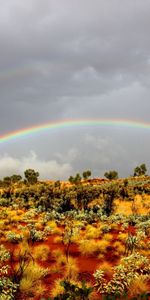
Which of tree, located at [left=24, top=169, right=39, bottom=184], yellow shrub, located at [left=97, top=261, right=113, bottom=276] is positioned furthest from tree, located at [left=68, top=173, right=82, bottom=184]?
yellow shrub, located at [left=97, top=261, right=113, bottom=276]

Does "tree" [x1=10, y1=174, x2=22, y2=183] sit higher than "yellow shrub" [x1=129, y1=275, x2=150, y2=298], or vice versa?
"tree" [x1=10, y1=174, x2=22, y2=183]

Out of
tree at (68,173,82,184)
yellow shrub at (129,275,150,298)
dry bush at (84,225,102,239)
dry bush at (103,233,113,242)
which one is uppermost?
tree at (68,173,82,184)

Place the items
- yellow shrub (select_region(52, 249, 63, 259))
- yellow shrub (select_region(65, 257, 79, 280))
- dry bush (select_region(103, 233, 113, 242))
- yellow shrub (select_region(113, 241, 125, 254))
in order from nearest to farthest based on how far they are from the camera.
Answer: yellow shrub (select_region(65, 257, 79, 280)), yellow shrub (select_region(52, 249, 63, 259)), yellow shrub (select_region(113, 241, 125, 254)), dry bush (select_region(103, 233, 113, 242))

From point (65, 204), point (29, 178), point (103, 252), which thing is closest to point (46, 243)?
point (103, 252)

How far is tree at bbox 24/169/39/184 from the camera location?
75406 millimetres

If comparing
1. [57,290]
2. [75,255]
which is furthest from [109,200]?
[57,290]

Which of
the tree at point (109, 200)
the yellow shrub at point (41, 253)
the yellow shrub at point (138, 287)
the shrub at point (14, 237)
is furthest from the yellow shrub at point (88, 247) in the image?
the tree at point (109, 200)

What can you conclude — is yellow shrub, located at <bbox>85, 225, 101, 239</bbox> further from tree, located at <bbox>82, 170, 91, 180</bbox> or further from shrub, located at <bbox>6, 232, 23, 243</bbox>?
tree, located at <bbox>82, 170, 91, 180</bbox>

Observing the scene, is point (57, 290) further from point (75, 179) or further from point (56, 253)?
point (75, 179)

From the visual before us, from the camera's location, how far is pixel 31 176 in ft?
253

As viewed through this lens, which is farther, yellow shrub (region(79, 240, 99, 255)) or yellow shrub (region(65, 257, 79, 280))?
yellow shrub (region(79, 240, 99, 255))

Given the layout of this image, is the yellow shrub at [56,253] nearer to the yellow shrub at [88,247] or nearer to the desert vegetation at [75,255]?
the desert vegetation at [75,255]

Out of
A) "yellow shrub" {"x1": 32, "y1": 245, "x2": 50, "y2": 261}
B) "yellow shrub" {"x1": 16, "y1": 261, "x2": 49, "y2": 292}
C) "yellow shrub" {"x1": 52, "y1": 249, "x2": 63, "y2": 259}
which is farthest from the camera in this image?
"yellow shrub" {"x1": 52, "y1": 249, "x2": 63, "y2": 259}

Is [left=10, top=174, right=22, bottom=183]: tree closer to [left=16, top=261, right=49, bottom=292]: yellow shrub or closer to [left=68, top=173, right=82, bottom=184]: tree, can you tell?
[left=68, top=173, right=82, bottom=184]: tree
